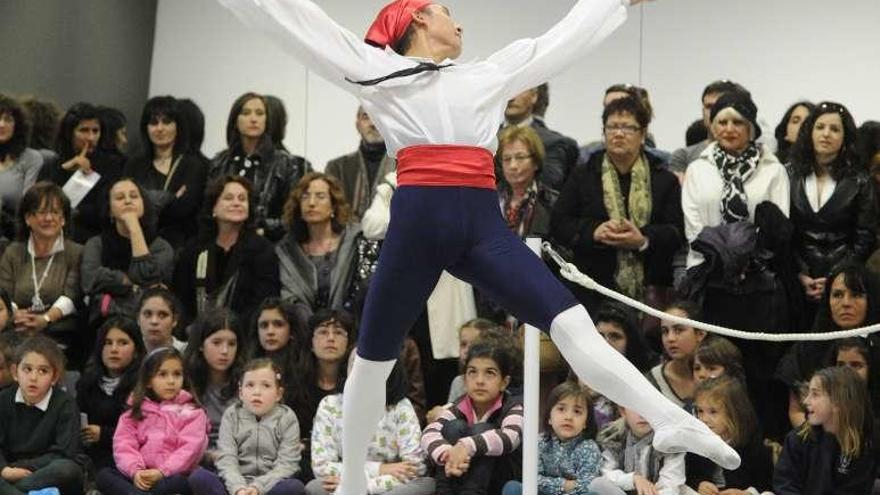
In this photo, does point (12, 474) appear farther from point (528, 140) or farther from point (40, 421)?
point (528, 140)

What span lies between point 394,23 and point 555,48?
46cm

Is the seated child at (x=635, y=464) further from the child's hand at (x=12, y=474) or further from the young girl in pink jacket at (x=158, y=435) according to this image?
the child's hand at (x=12, y=474)

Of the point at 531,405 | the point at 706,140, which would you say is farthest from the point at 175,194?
the point at 531,405

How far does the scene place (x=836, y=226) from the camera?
286 inches

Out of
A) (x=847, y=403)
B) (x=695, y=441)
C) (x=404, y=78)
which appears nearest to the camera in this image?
(x=695, y=441)

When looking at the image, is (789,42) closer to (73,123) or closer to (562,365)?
(562,365)

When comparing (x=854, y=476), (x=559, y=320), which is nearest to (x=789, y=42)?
(x=854, y=476)

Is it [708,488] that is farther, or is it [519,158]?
[519,158]

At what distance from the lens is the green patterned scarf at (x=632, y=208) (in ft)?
24.0

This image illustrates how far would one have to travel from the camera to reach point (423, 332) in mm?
7594

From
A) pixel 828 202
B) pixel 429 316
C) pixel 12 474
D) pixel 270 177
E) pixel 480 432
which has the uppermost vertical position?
pixel 270 177

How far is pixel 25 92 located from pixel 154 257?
2.01 m

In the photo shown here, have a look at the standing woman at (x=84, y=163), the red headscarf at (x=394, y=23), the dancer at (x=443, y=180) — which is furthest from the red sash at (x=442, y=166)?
the standing woman at (x=84, y=163)

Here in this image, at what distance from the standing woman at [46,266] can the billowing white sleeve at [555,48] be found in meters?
3.55
